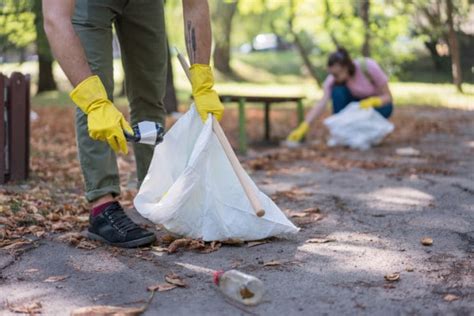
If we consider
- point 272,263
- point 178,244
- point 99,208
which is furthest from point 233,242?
point 99,208

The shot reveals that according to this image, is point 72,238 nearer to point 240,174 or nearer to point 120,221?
point 120,221

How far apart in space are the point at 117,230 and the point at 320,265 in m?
0.85

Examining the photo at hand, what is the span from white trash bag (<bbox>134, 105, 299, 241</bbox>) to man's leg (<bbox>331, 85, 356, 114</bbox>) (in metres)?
4.08

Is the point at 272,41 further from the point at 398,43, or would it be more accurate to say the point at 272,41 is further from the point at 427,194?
the point at 427,194

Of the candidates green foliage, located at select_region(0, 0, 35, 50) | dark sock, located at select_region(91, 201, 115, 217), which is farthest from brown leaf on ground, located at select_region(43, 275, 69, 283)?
green foliage, located at select_region(0, 0, 35, 50)

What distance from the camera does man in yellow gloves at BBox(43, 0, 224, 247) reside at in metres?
2.77

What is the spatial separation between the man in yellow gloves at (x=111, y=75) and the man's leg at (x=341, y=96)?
3.66 metres

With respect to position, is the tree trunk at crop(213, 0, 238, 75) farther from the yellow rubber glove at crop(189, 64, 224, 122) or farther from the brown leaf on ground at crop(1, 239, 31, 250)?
the brown leaf on ground at crop(1, 239, 31, 250)

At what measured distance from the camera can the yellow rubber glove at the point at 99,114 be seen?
8.97 feet

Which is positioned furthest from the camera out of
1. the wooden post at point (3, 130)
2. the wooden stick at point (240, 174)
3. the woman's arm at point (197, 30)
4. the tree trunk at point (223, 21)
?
the tree trunk at point (223, 21)

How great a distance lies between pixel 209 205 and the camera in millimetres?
3094

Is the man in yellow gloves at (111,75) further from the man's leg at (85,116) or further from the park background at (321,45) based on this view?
the park background at (321,45)

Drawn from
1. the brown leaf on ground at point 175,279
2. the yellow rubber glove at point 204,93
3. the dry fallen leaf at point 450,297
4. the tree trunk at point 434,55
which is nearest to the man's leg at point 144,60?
the yellow rubber glove at point 204,93

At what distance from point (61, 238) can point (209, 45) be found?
1.08m
